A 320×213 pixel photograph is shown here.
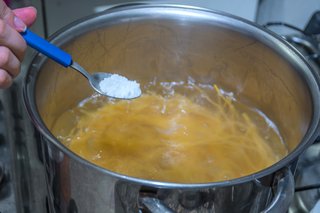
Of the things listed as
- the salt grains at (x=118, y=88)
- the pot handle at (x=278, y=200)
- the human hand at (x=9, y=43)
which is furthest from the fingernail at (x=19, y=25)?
the pot handle at (x=278, y=200)

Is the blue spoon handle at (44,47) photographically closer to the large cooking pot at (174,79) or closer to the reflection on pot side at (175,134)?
the large cooking pot at (174,79)

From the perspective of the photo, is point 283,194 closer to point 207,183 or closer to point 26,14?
point 207,183

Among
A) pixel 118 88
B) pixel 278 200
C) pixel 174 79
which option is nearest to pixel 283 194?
pixel 278 200

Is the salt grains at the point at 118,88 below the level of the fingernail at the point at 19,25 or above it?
below

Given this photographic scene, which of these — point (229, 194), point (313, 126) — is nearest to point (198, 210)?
point (229, 194)

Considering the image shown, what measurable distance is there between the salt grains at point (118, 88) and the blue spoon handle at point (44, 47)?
9 centimetres

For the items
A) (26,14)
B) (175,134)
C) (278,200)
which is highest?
(26,14)

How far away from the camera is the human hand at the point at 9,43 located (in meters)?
0.56

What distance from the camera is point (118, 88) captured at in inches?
27.4

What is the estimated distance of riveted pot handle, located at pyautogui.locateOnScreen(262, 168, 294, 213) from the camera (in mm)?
508

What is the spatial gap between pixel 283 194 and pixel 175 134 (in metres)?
0.29

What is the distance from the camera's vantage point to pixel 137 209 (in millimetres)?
518

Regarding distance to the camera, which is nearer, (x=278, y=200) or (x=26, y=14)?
(x=278, y=200)

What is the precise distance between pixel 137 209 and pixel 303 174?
411mm
